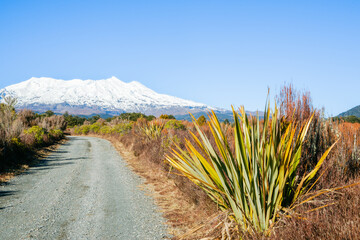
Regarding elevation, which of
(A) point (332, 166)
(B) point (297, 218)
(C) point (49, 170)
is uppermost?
(A) point (332, 166)

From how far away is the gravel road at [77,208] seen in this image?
4.23m

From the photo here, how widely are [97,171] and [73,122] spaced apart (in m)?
45.4

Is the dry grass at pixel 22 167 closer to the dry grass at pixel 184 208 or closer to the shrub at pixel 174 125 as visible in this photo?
the dry grass at pixel 184 208

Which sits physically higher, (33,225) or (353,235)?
(353,235)

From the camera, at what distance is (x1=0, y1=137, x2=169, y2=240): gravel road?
13.9 feet

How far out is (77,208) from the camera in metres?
5.38

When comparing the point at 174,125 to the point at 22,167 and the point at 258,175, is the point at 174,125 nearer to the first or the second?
the point at 22,167

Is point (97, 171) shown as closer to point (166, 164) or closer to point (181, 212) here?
point (166, 164)

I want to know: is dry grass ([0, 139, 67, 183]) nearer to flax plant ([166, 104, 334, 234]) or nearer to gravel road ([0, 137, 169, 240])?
gravel road ([0, 137, 169, 240])

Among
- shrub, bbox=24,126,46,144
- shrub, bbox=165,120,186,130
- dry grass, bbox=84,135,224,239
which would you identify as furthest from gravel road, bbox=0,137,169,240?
shrub, bbox=24,126,46,144

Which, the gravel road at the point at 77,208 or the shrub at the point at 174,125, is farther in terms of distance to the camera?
the shrub at the point at 174,125

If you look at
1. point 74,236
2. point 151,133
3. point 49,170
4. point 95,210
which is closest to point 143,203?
point 95,210

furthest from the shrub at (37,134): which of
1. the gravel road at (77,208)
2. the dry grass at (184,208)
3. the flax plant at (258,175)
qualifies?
the flax plant at (258,175)

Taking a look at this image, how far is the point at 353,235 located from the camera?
2.05 meters
